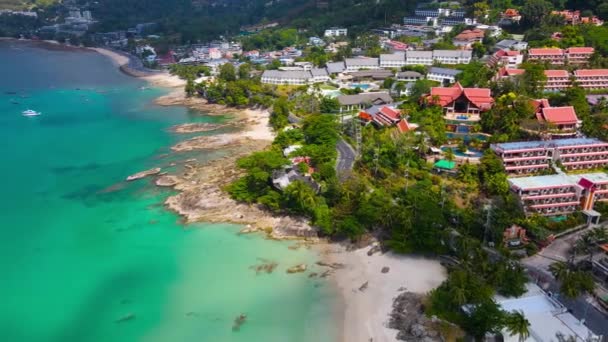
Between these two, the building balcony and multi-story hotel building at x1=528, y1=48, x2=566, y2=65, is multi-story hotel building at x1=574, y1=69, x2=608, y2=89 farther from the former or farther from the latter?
the building balcony

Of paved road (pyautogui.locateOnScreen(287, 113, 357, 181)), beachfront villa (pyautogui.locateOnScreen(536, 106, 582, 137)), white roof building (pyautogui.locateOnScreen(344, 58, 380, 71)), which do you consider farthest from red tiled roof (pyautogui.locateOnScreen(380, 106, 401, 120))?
white roof building (pyautogui.locateOnScreen(344, 58, 380, 71))

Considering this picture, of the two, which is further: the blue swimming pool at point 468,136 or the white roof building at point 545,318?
the blue swimming pool at point 468,136

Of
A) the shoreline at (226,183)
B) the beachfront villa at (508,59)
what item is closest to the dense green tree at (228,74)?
the shoreline at (226,183)

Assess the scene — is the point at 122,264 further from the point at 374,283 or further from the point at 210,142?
the point at 210,142

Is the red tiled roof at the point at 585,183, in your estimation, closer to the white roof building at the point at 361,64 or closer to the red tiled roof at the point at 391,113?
the red tiled roof at the point at 391,113

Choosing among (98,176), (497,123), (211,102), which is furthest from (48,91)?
(497,123)

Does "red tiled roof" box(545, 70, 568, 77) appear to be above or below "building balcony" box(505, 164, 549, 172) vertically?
above

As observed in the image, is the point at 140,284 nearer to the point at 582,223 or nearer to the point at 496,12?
the point at 582,223
